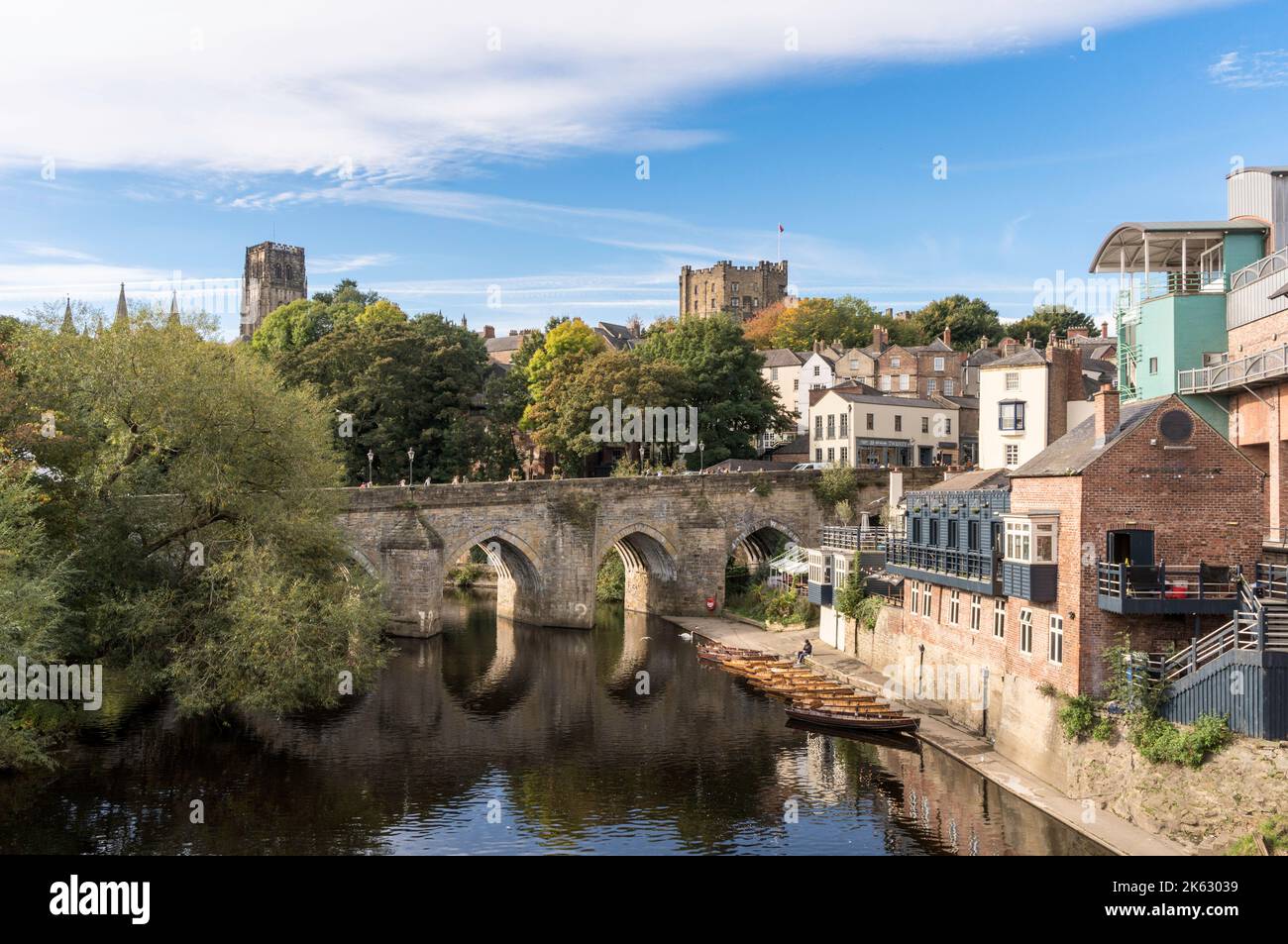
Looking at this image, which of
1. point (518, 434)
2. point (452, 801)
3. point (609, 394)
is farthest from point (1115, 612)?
point (518, 434)

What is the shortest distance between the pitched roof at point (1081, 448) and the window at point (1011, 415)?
87.0 feet

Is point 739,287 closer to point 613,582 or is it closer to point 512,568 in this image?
point 613,582

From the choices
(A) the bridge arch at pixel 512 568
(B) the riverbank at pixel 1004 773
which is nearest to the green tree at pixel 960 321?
(A) the bridge arch at pixel 512 568

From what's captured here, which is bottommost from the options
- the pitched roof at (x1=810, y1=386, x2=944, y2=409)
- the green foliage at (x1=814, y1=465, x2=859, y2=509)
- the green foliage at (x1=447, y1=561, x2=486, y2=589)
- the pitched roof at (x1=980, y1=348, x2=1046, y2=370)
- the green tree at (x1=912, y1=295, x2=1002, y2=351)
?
the green foliage at (x1=447, y1=561, x2=486, y2=589)

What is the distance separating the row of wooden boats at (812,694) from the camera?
3297cm

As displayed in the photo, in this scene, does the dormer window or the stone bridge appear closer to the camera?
the dormer window

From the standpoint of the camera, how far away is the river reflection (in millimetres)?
24516

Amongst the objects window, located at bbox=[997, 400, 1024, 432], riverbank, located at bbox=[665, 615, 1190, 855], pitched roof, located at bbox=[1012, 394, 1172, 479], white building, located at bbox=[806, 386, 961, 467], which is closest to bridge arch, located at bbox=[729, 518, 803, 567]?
white building, located at bbox=[806, 386, 961, 467]

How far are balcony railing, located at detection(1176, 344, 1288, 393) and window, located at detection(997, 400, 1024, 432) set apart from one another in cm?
2090

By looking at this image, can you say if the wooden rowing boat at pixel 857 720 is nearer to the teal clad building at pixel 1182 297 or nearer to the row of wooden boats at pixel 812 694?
the row of wooden boats at pixel 812 694

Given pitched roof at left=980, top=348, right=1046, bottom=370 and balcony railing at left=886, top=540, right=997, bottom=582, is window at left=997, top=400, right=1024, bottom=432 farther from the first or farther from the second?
balcony railing at left=886, top=540, right=997, bottom=582
